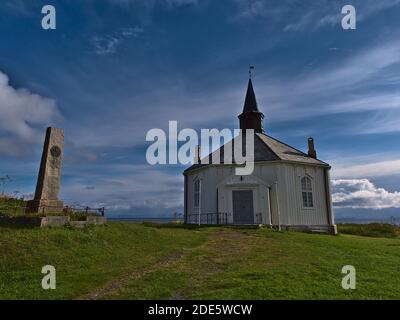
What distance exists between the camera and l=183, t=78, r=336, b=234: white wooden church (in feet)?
80.8

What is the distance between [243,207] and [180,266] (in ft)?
46.5

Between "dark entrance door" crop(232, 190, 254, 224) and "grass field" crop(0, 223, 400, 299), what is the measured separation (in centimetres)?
699

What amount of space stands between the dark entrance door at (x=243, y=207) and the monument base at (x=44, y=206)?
12855 mm

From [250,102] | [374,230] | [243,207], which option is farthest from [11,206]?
[374,230]

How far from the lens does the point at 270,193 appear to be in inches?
979

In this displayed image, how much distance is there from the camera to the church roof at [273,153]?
1013 inches

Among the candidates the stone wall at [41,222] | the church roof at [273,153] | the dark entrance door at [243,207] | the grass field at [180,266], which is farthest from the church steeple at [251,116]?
the stone wall at [41,222]

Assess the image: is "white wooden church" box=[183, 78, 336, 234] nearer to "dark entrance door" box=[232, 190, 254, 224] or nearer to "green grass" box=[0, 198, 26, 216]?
"dark entrance door" box=[232, 190, 254, 224]

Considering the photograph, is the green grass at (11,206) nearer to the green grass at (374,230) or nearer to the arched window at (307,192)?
the arched window at (307,192)

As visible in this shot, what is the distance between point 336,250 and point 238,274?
24.1 ft

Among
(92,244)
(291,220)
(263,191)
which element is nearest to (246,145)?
(263,191)

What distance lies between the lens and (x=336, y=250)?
1539 centimetres

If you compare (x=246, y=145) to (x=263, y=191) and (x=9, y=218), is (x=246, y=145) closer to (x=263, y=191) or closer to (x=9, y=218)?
(x=263, y=191)

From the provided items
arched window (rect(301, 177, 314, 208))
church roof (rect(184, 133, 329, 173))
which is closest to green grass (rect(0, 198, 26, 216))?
church roof (rect(184, 133, 329, 173))
